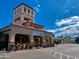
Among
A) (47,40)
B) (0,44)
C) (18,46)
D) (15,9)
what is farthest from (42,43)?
(15,9)

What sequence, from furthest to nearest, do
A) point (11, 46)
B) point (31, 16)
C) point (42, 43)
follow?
point (31, 16) → point (42, 43) → point (11, 46)

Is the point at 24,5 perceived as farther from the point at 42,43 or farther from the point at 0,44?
the point at 0,44

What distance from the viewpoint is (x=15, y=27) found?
24.4 m

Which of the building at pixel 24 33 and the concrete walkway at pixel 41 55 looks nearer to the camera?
the concrete walkway at pixel 41 55

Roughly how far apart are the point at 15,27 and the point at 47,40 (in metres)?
13.4

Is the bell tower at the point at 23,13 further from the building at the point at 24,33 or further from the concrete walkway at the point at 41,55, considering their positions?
the concrete walkway at the point at 41,55

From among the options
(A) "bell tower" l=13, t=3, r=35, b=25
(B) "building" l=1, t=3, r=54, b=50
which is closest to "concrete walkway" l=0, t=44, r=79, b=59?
(B) "building" l=1, t=3, r=54, b=50

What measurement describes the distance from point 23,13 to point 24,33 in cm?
1121

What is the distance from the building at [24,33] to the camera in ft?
79.5

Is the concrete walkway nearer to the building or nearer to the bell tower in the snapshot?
the building

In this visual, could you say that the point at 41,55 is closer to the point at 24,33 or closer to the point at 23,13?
the point at 24,33

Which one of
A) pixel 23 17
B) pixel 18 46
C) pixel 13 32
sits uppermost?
pixel 23 17

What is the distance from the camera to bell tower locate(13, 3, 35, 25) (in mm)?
36334

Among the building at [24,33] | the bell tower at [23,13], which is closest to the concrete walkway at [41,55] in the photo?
the building at [24,33]
